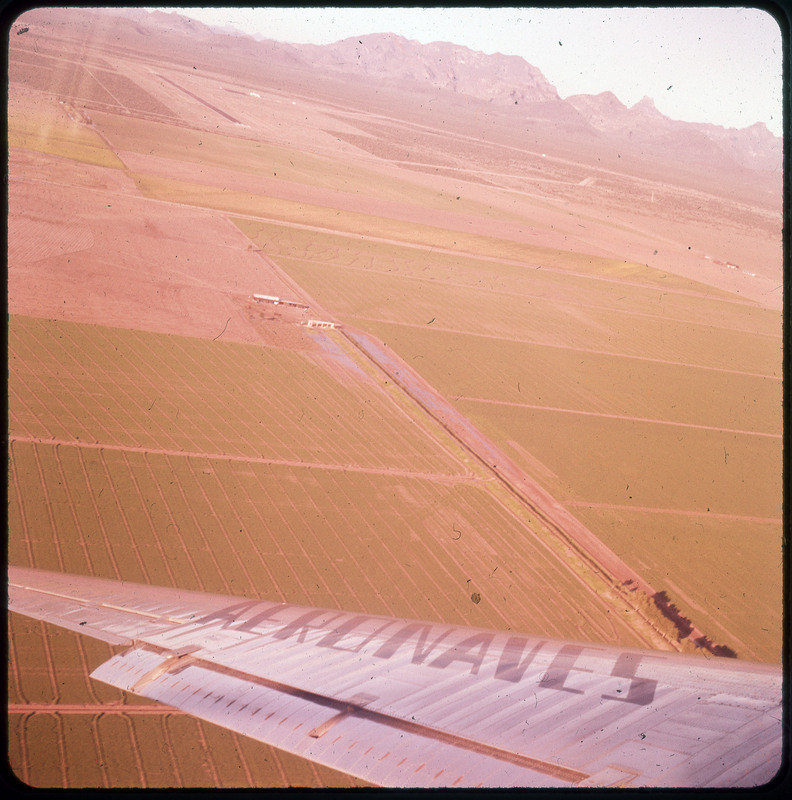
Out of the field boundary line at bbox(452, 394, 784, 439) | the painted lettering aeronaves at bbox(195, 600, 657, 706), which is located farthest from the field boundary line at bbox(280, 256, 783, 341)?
the painted lettering aeronaves at bbox(195, 600, 657, 706)

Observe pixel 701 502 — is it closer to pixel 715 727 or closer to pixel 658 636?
pixel 658 636

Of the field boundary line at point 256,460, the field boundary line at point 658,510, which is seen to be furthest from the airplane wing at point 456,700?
the field boundary line at point 658,510

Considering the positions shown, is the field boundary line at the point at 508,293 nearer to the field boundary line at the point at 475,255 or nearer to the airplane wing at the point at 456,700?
the field boundary line at the point at 475,255

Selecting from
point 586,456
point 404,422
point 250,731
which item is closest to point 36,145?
point 404,422

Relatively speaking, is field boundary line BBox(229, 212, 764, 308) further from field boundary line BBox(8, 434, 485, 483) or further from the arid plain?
field boundary line BBox(8, 434, 485, 483)

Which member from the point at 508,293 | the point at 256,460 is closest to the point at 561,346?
the point at 508,293

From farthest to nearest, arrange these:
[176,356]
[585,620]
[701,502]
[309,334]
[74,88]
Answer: [74,88] < [309,334] < [176,356] < [701,502] < [585,620]
